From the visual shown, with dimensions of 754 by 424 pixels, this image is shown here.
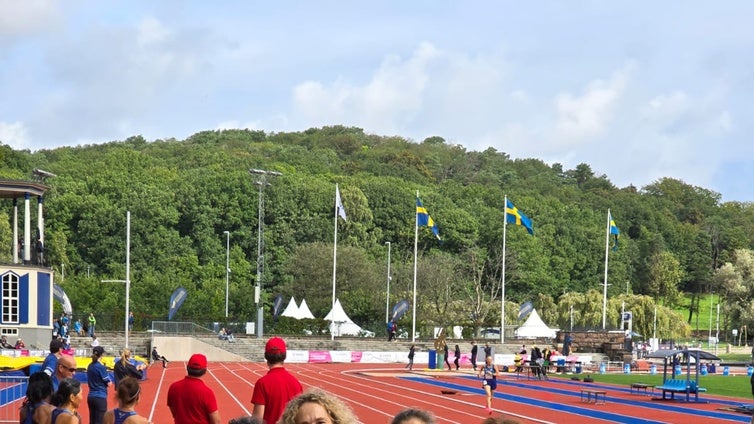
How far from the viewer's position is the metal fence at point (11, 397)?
22.8m

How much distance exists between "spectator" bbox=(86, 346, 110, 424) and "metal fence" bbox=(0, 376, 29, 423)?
8398 mm

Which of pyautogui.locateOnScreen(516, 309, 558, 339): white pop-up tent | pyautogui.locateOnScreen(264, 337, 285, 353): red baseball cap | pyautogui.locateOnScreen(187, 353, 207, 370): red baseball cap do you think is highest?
pyautogui.locateOnScreen(264, 337, 285, 353): red baseball cap

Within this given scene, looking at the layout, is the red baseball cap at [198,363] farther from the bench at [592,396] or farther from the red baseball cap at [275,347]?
the bench at [592,396]

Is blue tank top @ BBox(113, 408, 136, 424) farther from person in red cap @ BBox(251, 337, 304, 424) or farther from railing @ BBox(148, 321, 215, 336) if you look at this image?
railing @ BBox(148, 321, 215, 336)

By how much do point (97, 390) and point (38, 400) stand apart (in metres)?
3.85

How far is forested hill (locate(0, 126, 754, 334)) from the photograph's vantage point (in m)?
87.8

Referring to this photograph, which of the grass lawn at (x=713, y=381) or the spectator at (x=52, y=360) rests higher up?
the spectator at (x=52, y=360)

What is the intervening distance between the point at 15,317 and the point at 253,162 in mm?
76837

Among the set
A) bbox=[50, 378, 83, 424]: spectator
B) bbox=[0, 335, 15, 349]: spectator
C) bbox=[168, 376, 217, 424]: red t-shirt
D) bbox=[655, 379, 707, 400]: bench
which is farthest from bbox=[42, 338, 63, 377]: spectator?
bbox=[0, 335, 15, 349]: spectator

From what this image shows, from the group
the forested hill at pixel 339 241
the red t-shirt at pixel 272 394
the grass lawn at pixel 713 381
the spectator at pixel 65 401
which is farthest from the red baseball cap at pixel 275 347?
the forested hill at pixel 339 241

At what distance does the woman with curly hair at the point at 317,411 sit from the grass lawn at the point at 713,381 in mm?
33200

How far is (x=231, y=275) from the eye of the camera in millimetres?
94188

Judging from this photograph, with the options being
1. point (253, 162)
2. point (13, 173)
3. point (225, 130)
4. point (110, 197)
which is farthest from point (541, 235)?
point (225, 130)

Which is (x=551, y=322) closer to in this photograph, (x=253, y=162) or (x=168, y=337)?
(x=253, y=162)
